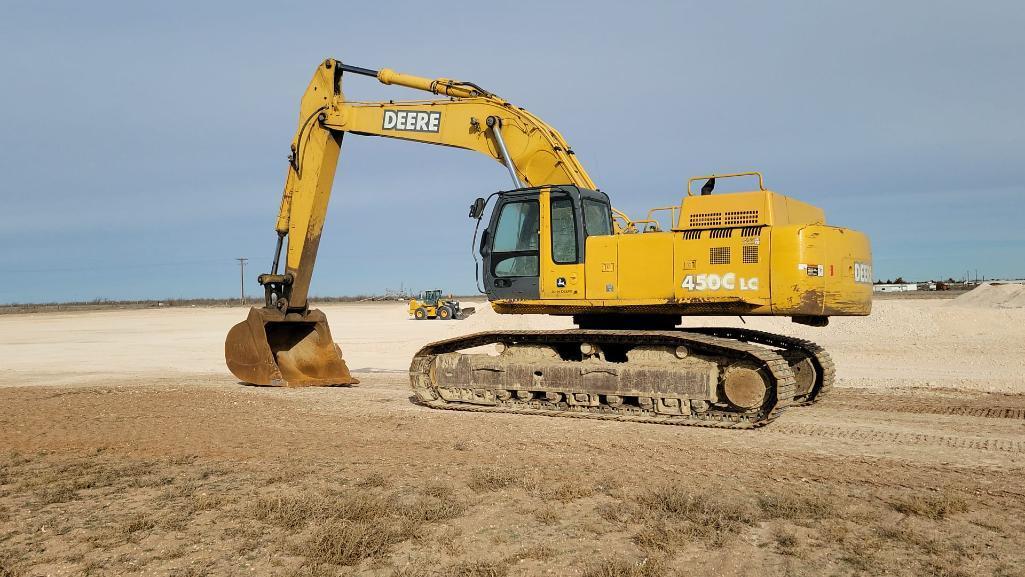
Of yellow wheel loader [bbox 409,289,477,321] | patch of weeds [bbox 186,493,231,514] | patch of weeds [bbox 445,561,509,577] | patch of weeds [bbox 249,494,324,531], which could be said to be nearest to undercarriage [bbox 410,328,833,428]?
patch of weeds [bbox 249,494,324,531]

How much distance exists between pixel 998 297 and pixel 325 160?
123 ft

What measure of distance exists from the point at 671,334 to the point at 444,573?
638cm

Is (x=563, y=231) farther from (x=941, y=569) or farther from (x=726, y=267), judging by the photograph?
A: (x=941, y=569)

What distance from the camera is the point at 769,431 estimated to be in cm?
1001

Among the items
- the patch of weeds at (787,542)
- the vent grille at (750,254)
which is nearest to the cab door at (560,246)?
the vent grille at (750,254)

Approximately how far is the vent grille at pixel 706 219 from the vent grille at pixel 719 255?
35 centimetres

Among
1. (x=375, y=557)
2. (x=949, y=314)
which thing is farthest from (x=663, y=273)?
(x=949, y=314)

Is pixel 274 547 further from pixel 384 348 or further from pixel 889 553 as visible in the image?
pixel 384 348

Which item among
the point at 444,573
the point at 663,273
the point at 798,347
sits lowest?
the point at 444,573

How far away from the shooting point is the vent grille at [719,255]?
34.6 feet

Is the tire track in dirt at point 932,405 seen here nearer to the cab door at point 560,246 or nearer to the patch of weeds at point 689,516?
the cab door at point 560,246

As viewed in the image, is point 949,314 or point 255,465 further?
point 949,314

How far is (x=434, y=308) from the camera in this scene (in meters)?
48.0

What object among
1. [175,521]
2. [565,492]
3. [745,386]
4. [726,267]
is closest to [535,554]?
[565,492]
